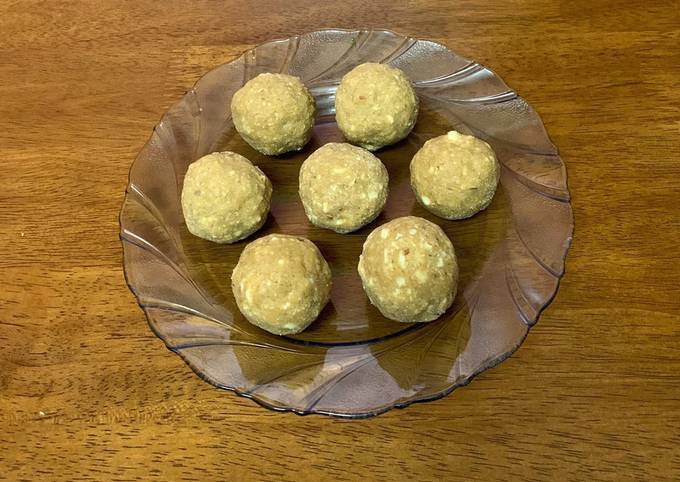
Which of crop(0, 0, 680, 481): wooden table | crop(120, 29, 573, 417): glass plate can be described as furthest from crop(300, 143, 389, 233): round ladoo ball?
crop(0, 0, 680, 481): wooden table

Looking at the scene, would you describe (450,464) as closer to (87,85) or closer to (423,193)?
(423,193)

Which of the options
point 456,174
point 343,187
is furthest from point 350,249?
point 456,174

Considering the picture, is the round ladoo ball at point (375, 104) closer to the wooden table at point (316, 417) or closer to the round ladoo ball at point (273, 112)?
the round ladoo ball at point (273, 112)

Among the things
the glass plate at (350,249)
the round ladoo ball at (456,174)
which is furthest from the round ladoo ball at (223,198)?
the round ladoo ball at (456,174)

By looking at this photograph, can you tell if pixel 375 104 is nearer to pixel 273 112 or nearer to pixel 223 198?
pixel 273 112

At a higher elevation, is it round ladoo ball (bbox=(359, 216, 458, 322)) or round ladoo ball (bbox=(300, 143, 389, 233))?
round ladoo ball (bbox=(300, 143, 389, 233))

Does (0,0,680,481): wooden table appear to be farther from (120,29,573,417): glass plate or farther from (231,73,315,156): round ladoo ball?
(231,73,315,156): round ladoo ball
